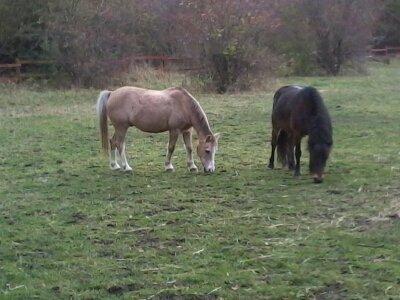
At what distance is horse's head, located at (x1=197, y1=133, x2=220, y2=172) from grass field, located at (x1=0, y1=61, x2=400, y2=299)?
18 cm

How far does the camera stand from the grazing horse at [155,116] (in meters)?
10.2

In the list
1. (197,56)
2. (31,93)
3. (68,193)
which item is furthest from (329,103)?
(68,193)

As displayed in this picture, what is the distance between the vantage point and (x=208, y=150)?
10133 millimetres

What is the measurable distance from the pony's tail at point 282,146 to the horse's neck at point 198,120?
1.16 meters

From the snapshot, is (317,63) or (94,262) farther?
(317,63)

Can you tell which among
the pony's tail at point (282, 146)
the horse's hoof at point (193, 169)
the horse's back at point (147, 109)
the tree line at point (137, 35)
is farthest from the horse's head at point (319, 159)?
the tree line at point (137, 35)

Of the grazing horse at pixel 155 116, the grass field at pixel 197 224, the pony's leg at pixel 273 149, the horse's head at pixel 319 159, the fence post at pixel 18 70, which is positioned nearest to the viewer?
the grass field at pixel 197 224

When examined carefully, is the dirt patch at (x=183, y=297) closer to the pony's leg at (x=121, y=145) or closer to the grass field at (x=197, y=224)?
the grass field at (x=197, y=224)

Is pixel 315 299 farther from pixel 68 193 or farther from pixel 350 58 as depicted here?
pixel 350 58

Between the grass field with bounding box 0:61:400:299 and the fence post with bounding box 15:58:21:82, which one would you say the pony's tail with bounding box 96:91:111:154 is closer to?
the grass field with bounding box 0:61:400:299

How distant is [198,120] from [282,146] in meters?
1.38

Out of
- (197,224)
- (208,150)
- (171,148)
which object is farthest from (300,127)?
(197,224)

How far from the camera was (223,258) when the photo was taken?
6195mm

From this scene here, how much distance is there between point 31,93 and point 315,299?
1963 centimetres
